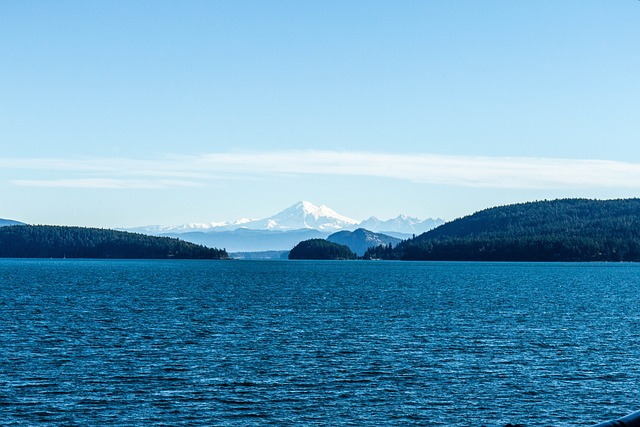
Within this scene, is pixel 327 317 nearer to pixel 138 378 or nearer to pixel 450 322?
pixel 450 322

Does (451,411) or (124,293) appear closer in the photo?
(451,411)

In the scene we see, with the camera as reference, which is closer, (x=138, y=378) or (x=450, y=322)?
(x=138, y=378)

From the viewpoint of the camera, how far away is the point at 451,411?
4453 cm

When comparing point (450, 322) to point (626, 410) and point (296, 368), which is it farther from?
point (626, 410)

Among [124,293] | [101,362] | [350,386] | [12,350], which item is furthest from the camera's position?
[124,293]

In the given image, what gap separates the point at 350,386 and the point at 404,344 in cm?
1920

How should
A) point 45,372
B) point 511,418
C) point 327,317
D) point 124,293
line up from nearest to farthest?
point 511,418, point 45,372, point 327,317, point 124,293

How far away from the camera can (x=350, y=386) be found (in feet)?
165

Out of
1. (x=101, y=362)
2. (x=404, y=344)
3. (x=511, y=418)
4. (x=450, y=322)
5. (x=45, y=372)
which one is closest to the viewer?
(x=511, y=418)

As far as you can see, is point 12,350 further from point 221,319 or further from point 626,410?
point 626,410

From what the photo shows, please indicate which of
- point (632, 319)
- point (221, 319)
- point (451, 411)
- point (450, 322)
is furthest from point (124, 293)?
point (451, 411)

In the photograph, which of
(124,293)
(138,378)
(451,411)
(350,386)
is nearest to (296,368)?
(350,386)

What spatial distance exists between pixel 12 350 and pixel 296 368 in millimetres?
22716

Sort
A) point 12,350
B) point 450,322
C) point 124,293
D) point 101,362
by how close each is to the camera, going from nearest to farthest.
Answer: point 101,362 < point 12,350 < point 450,322 < point 124,293
